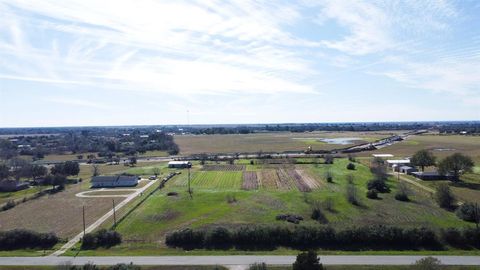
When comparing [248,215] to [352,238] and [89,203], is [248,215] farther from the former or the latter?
[89,203]

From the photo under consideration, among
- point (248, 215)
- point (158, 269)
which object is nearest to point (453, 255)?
point (248, 215)

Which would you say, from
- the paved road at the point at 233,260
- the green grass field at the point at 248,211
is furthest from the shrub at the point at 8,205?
the paved road at the point at 233,260

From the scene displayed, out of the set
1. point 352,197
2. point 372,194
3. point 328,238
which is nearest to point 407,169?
point 372,194

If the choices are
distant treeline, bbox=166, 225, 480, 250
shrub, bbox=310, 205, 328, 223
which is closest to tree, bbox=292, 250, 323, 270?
A: distant treeline, bbox=166, 225, 480, 250

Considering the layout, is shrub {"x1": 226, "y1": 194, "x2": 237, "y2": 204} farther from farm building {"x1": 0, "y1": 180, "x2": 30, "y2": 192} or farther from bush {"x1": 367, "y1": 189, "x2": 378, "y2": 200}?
farm building {"x1": 0, "y1": 180, "x2": 30, "y2": 192}

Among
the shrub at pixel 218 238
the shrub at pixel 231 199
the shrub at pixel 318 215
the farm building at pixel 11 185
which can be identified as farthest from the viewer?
the farm building at pixel 11 185

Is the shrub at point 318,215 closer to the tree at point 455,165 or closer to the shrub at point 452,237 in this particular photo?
the shrub at point 452,237

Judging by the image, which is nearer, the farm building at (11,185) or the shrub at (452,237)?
the shrub at (452,237)
